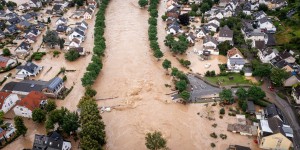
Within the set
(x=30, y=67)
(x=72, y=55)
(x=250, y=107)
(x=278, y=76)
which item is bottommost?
(x=250, y=107)

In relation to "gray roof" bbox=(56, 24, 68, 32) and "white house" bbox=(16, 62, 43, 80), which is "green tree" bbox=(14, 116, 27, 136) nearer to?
"white house" bbox=(16, 62, 43, 80)

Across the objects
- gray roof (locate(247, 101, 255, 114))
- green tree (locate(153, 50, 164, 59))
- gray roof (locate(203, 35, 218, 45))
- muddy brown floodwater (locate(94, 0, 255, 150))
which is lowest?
muddy brown floodwater (locate(94, 0, 255, 150))

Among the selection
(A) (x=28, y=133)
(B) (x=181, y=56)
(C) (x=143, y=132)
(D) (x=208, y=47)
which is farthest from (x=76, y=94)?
(D) (x=208, y=47)

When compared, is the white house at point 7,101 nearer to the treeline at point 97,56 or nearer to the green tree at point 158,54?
the treeline at point 97,56

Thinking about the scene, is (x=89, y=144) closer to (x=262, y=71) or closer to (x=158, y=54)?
(x=158, y=54)

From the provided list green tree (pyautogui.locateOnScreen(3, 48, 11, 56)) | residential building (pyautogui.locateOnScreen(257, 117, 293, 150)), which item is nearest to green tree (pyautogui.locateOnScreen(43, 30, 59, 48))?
green tree (pyautogui.locateOnScreen(3, 48, 11, 56))

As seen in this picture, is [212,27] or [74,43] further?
[212,27]

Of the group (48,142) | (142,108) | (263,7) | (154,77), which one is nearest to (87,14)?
(154,77)
